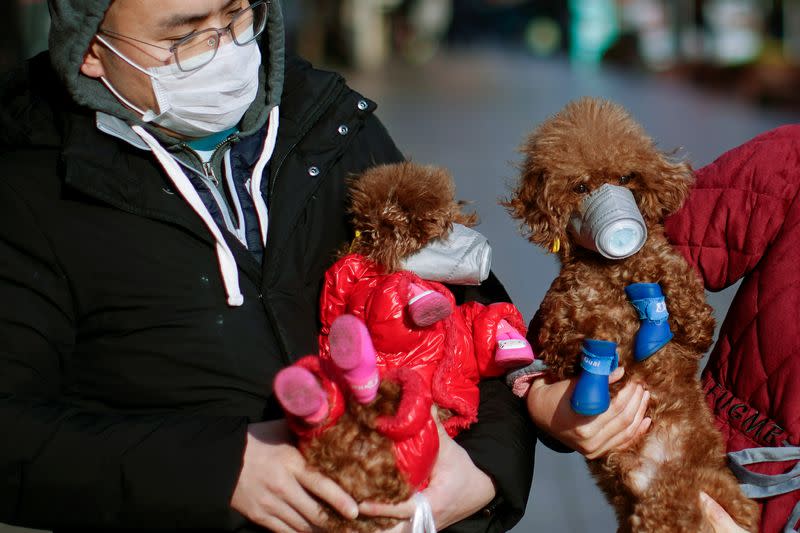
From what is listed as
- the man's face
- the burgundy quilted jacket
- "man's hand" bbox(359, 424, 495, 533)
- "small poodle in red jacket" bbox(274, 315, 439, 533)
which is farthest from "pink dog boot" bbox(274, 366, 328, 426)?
the burgundy quilted jacket

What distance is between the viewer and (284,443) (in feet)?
6.27

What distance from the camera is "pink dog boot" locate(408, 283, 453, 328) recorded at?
202 cm

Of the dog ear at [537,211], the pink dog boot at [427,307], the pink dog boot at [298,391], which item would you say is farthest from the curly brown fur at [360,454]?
the dog ear at [537,211]

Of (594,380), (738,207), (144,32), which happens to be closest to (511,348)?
(594,380)

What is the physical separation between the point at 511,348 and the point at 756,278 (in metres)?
0.56

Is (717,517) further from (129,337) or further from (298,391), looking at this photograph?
(129,337)

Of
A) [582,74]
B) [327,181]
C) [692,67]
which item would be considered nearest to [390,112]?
[692,67]

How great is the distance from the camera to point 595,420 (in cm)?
216

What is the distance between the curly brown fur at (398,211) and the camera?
218 cm

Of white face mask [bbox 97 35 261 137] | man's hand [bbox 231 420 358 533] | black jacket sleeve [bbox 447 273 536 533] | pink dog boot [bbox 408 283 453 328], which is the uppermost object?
white face mask [bbox 97 35 261 137]

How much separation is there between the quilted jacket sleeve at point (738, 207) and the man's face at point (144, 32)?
3.94ft

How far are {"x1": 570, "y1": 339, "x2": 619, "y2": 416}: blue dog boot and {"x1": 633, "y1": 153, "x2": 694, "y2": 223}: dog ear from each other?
355 mm

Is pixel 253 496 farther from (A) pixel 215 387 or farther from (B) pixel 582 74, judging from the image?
(B) pixel 582 74

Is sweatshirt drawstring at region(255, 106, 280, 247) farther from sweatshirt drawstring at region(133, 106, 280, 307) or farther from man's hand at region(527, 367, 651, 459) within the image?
man's hand at region(527, 367, 651, 459)
